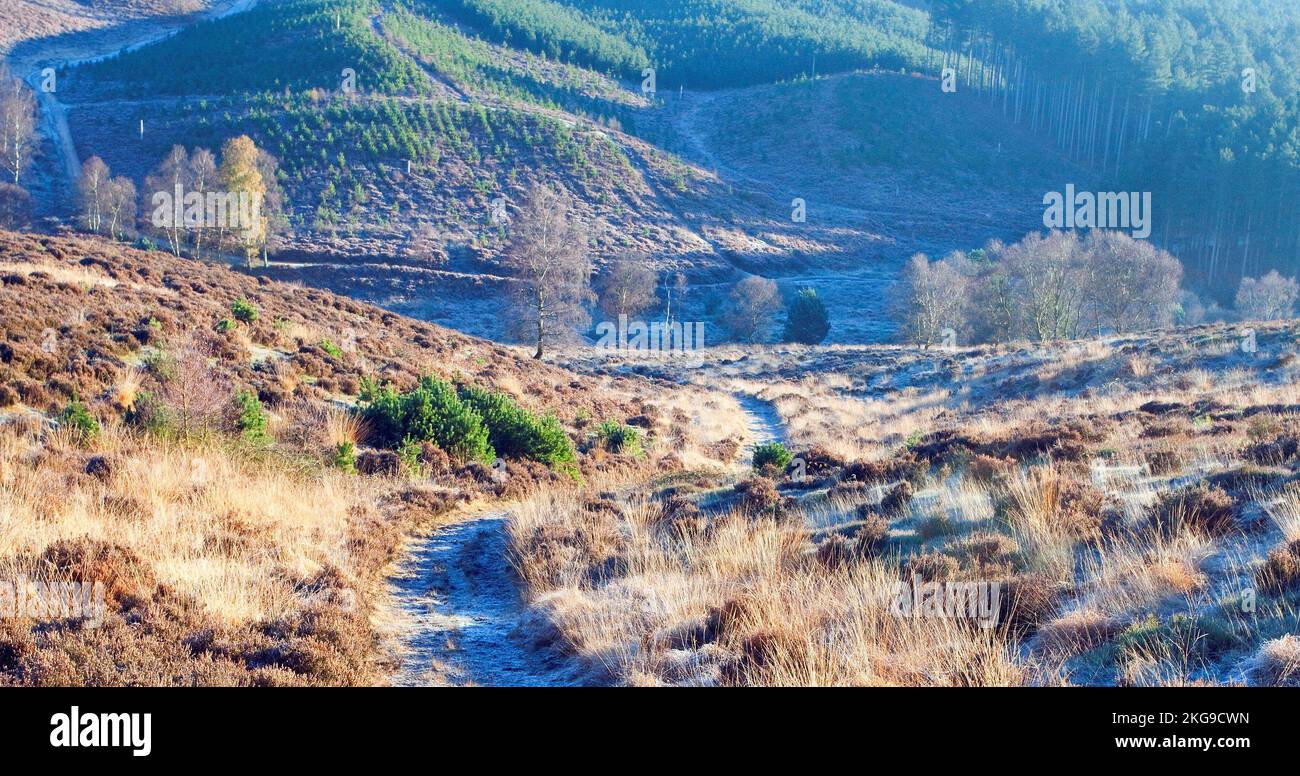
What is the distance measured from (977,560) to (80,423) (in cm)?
990

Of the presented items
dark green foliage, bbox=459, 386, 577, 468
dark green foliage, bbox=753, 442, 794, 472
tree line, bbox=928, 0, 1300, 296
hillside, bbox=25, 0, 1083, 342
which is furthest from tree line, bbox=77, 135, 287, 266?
tree line, bbox=928, 0, 1300, 296

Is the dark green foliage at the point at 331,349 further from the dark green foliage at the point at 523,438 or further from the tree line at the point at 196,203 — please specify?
the tree line at the point at 196,203

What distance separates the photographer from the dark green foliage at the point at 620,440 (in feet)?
58.7

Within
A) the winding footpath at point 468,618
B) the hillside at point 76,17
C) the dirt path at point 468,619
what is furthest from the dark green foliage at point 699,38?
the dirt path at point 468,619

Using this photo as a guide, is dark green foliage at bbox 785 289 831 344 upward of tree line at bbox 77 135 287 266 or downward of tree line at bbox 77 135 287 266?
downward

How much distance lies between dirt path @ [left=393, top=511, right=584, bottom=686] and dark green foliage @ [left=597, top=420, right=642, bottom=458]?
7643mm

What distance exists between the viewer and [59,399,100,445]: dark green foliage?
9.63m

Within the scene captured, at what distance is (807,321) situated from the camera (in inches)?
2259

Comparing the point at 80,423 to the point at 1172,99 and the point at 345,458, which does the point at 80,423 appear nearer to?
the point at 345,458

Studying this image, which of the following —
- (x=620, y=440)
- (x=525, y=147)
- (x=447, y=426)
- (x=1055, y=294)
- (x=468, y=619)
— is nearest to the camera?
(x=468, y=619)

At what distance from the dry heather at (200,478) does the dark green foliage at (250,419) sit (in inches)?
2.1

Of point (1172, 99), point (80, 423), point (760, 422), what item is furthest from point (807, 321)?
point (1172, 99)

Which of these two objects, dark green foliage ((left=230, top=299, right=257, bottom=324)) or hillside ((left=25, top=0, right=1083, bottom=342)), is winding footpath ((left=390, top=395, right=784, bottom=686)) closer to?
dark green foliage ((left=230, top=299, right=257, bottom=324))
